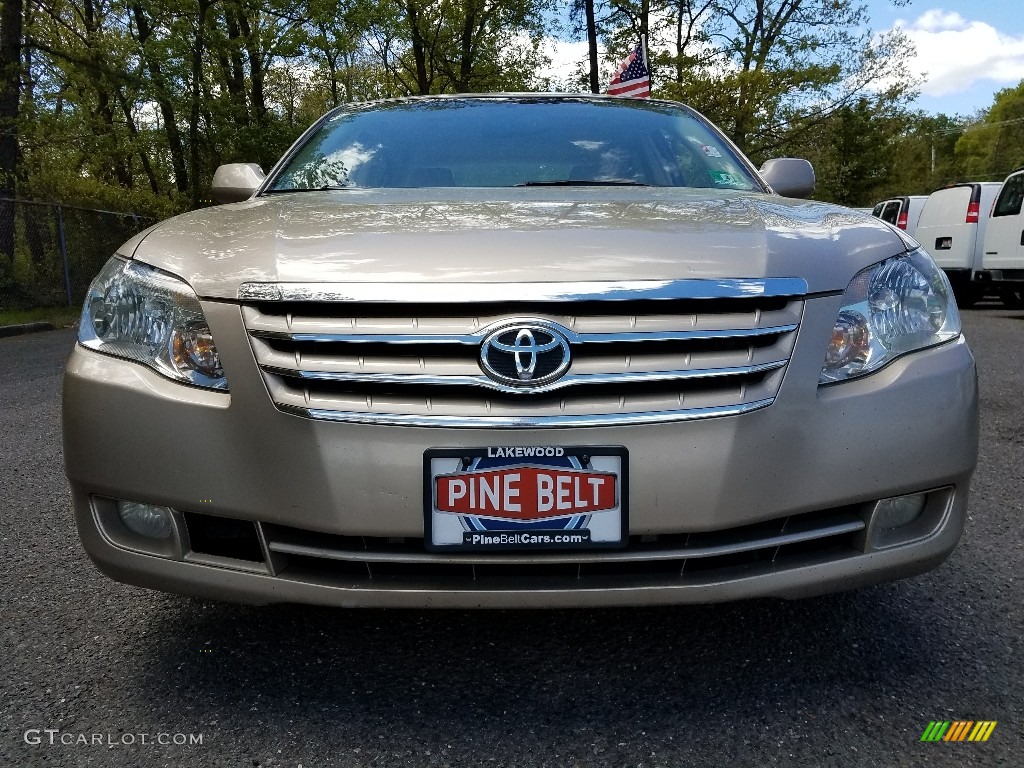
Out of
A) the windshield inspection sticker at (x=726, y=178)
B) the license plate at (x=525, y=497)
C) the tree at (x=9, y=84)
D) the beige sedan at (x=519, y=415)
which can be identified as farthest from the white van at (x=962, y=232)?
the tree at (x=9, y=84)

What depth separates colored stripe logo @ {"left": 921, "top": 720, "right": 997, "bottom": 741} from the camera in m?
1.58

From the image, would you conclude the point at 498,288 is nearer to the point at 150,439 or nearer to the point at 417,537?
the point at 417,537

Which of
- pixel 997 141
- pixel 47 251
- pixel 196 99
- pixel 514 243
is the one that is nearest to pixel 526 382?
pixel 514 243

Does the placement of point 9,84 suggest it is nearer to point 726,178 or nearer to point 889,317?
point 726,178

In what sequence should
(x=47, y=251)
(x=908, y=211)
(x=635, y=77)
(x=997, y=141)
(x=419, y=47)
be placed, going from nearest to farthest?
(x=635, y=77), (x=47, y=251), (x=908, y=211), (x=419, y=47), (x=997, y=141)

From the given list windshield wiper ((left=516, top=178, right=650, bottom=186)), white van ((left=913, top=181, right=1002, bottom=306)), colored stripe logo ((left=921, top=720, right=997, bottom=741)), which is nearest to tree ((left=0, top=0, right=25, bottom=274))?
windshield wiper ((left=516, top=178, right=650, bottom=186))

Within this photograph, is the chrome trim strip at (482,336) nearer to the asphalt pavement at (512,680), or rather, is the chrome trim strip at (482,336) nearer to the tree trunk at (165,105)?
the asphalt pavement at (512,680)

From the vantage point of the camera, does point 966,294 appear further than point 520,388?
Yes

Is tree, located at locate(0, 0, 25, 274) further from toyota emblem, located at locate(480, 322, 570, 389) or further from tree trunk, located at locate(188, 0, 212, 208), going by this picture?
toyota emblem, located at locate(480, 322, 570, 389)

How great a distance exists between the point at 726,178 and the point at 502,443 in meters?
1.61

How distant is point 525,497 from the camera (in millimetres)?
1525

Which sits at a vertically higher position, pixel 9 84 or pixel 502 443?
pixel 9 84

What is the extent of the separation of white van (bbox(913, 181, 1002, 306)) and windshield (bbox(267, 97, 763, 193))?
35.5 ft

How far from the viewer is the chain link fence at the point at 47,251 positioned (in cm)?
1173
